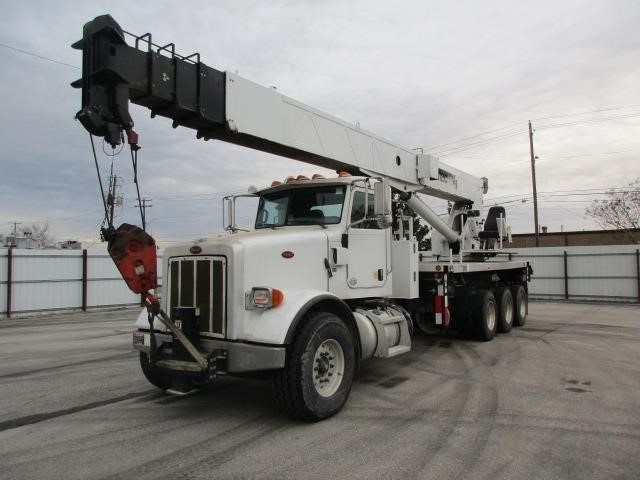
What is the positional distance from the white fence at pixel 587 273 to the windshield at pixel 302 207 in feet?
53.2

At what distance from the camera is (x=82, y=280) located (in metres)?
19.2

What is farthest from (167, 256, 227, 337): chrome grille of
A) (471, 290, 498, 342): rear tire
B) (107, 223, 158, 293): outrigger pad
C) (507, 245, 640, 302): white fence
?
(507, 245, 640, 302): white fence

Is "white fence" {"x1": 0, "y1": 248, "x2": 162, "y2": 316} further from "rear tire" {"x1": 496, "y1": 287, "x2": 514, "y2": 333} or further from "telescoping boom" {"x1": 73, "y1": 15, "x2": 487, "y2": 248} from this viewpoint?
"rear tire" {"x1": 496, "y1": 287, "x2": 514, "y2": 333}

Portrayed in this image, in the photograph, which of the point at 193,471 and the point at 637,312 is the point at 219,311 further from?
the point at 637,312

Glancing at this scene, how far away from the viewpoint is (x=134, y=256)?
4.33 m

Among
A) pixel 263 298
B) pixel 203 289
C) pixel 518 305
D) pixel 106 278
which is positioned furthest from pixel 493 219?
pixel 106 278

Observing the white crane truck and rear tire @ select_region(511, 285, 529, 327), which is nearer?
the white crane truck

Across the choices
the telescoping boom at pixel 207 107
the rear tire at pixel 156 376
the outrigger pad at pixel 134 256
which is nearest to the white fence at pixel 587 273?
the telescoping boom at pixel 207 107

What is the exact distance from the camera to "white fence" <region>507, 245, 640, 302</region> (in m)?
20.1

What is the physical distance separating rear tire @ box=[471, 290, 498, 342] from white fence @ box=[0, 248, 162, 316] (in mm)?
15579

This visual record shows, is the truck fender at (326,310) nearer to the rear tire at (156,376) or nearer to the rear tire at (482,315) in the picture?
the rear tire at (156,376)

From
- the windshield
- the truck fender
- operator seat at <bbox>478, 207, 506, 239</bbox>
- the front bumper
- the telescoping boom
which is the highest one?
the telescoping boom

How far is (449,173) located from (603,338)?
479 centimetres

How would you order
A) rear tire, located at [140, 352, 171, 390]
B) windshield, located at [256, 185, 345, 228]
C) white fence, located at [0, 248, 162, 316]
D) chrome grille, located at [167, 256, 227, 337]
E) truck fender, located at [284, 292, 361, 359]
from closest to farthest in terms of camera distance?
1. truck fender, located at [284, 292, 361, 359]
2. chrome grille, located at [167, 256, 227, 337]
3. rear tire, located at [140, 352, 171, 390]
4. windshield, located at [256, 185, 345, 228]
5. white fence, located at [0, 248, 162, 316]
